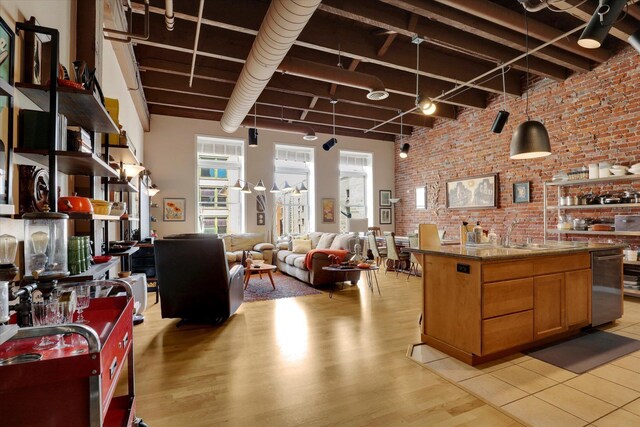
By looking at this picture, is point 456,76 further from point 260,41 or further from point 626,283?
point 626,283

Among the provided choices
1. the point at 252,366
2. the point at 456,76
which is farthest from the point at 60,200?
the point at 456,76

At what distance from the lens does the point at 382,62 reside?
500 cm

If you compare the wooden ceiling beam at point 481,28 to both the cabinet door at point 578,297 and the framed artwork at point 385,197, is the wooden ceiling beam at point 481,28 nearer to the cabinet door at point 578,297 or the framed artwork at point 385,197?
the cabinet door at point 578,297

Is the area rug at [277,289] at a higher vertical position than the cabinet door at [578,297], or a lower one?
lower

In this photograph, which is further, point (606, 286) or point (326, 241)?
point (326, 241)

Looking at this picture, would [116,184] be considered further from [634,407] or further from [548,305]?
[634,407]

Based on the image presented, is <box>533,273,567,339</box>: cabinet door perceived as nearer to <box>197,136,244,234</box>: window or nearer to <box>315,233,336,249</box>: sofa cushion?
<box>315,233,336,249</box>: sofa cushion

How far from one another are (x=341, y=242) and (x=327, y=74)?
2967 millimetres

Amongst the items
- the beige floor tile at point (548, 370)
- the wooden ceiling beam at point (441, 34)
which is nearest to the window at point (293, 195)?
the wooden ceiling beam at point (441, 34)

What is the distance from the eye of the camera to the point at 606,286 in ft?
11.5

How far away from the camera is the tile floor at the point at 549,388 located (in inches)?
78.3

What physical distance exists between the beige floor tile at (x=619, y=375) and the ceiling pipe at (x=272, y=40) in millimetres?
3808

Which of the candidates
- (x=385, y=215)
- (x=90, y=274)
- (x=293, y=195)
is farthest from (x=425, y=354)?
(x=385, y=215)

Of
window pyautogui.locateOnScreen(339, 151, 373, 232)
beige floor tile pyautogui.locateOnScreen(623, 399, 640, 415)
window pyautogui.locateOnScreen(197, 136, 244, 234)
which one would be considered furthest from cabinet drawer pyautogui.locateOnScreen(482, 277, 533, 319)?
window pyautogui.locateOnScreen(339, 151, 373, 232)
